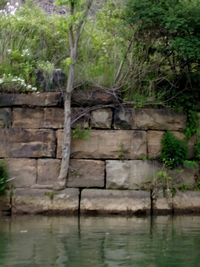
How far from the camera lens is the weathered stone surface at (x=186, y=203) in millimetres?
12430

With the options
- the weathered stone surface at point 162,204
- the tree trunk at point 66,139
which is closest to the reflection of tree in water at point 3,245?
the tree trunk at point 66,139

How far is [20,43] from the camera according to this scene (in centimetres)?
1388

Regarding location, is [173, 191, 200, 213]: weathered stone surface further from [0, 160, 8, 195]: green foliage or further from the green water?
[0, 160, 8, 195]: green foliage

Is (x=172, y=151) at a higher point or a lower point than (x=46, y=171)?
higher

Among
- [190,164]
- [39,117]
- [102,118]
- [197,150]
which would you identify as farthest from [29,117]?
[197,150]

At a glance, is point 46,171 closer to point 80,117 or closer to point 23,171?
point 23,171

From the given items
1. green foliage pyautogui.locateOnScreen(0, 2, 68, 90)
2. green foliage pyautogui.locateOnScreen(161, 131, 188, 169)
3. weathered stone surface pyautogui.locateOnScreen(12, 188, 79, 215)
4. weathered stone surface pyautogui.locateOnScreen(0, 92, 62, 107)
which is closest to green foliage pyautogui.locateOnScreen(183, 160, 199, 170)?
green foliage pyautogui.locateOnScreen(161, 131, 188, 169)

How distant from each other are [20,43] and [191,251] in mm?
6932

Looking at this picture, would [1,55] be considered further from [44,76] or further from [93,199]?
[93,199]

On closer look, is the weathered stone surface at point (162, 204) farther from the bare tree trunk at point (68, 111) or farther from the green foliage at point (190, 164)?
the bare tree trunk at point (68, 111)

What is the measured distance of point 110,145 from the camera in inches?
506

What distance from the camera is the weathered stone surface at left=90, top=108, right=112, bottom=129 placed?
1285 cm

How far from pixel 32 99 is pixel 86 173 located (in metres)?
1.82

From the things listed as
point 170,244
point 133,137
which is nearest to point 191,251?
point 170,244
